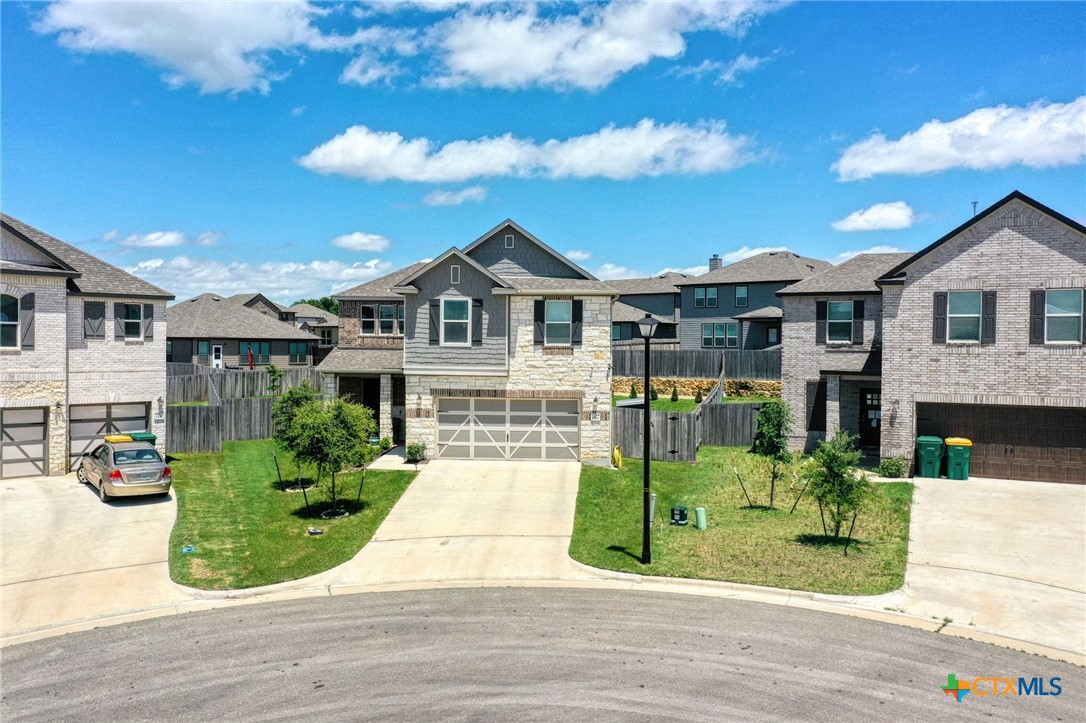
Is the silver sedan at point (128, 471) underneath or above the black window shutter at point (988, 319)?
underneath

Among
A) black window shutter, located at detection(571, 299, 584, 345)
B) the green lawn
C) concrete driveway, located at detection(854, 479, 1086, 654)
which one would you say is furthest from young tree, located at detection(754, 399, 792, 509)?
the green lawn

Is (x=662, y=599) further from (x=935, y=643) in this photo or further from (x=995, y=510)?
(x=995, y=510)

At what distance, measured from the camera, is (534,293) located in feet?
85.0

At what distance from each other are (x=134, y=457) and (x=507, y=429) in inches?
475

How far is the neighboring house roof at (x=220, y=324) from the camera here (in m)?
50.1

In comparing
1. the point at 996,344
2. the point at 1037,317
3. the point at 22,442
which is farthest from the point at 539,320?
the point at 22,442

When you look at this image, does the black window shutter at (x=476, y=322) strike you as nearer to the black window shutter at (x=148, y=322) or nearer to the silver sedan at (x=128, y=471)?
the silver sedan at (x=128, y=471)

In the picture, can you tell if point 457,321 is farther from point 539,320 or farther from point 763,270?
point 763,270

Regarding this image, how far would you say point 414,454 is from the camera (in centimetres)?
2573

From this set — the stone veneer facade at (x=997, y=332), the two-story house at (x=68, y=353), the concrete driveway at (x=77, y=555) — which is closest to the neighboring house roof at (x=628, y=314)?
the stone veneer facade at (x=997, y=332)

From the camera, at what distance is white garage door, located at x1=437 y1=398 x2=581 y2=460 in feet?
86.9

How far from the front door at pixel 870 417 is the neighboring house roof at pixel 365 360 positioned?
59.9 feet

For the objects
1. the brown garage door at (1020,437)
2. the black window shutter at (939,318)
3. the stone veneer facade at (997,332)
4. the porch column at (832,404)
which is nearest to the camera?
the stone veneer facade at (997,332)

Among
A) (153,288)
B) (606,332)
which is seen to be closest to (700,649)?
(606,332)
